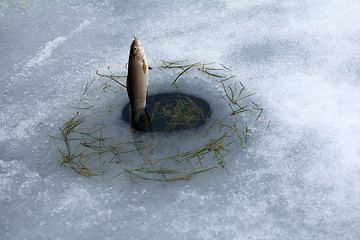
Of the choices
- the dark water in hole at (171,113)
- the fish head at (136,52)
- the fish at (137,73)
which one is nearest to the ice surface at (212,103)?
the dark water in hole at (171,113)

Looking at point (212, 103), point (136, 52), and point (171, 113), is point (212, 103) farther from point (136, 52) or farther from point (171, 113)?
point (136, 52)

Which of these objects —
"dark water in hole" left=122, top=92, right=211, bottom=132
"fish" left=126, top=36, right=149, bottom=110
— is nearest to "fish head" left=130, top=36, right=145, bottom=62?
"fish" left=126, top=36, right=149, bottom=110

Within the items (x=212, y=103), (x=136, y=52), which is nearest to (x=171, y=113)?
(x=212, y=103)

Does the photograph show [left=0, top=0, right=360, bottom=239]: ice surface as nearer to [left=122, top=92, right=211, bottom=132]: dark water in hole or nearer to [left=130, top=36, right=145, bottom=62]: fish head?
[left=122, top=92, right=211, bottom=132]: dark water in hole

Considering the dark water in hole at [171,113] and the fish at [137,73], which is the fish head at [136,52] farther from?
the dark water in hole at [171,113]

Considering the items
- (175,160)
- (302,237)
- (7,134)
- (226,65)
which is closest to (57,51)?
(7,134)

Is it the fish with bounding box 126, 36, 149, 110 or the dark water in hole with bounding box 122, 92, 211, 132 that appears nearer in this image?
the fish with bounding box 126, 36, 149, 110

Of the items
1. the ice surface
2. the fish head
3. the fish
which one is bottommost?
the ice surface
